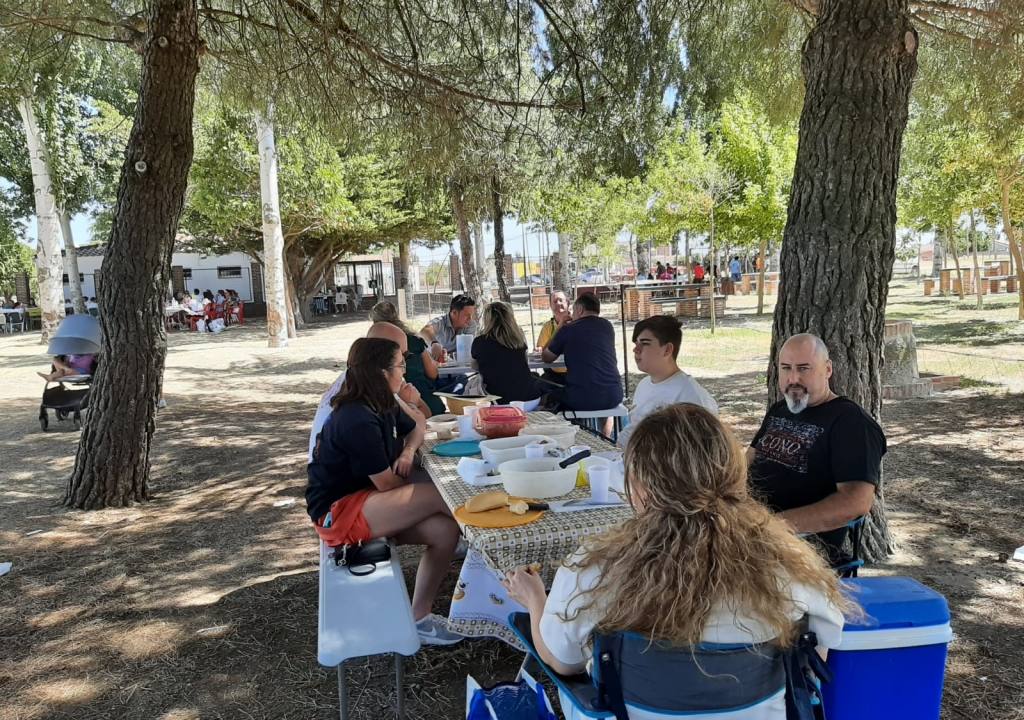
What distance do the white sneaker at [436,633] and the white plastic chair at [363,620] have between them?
14.7 inches

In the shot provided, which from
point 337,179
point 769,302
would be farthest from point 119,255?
point 769,302

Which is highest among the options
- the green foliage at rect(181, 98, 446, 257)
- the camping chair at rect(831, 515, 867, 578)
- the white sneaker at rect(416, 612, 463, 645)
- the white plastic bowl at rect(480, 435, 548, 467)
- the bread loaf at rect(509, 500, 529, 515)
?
the green foliage at rect(181, 98, 446, 257)

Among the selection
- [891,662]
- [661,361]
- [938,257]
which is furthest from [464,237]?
[938,257]

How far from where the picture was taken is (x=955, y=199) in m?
17.1

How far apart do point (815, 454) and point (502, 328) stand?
3128 millimetres

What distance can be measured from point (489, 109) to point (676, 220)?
13.1m

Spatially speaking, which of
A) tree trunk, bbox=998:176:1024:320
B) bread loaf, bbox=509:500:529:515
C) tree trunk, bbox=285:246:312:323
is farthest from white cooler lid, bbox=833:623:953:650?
tree trunk, bbox=285:246:312:323

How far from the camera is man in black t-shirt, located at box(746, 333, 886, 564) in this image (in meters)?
2.51

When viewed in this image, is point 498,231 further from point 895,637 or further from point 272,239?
point 895,637

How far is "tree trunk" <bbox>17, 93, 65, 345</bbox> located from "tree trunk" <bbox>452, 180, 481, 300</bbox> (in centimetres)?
1045

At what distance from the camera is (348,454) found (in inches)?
116

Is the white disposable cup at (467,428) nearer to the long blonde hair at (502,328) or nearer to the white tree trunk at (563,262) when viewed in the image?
the long blonde hair at (502,328)

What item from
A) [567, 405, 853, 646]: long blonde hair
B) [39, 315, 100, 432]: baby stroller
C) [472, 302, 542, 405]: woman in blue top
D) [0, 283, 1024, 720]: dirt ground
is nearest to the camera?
[567, 405, 853, 646]: long blonde hair

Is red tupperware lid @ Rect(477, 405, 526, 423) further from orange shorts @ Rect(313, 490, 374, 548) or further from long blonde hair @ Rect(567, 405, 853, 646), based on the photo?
long blonde hair @ Rect(567, 405, 853, 646)
